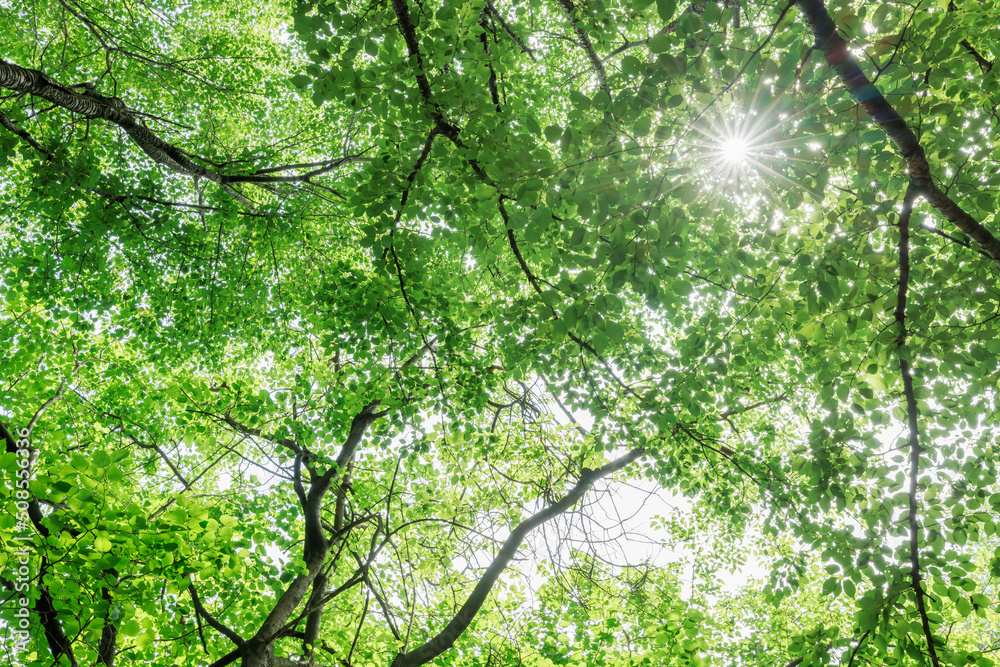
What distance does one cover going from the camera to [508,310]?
4.38 meters

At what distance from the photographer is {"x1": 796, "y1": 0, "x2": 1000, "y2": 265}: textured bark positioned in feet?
6.11

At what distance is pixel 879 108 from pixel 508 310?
2945 millimetres

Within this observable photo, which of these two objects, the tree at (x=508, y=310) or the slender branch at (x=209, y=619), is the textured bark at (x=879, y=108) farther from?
the slender branch at (x=209, y=619)

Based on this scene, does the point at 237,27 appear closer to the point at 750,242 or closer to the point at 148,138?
the point at 148,138

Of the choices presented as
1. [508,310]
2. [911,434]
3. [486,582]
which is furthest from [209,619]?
[911,434]

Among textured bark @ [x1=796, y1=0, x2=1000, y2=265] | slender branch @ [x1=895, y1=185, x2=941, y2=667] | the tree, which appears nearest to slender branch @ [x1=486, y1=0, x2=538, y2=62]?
the tree

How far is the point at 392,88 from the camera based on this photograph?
248 centimetres

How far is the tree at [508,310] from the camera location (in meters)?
2.32

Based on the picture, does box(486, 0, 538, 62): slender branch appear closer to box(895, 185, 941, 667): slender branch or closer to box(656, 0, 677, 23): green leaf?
box(656, 0, 677, 23): green leaf

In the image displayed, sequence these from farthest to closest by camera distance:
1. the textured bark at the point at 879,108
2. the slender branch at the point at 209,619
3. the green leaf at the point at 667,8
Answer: the slender branch at the point at 209,619, the textured bark at the point at 879,108, the green leaf at the point at 667,8

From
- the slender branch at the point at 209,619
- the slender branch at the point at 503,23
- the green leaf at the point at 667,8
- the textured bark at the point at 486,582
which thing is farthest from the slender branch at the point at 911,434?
the slender branch at the point at 209,619

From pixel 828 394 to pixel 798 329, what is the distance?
1.42 feet

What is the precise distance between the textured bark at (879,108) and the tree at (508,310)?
14 millimetres

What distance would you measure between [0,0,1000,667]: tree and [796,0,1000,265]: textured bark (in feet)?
0.05
